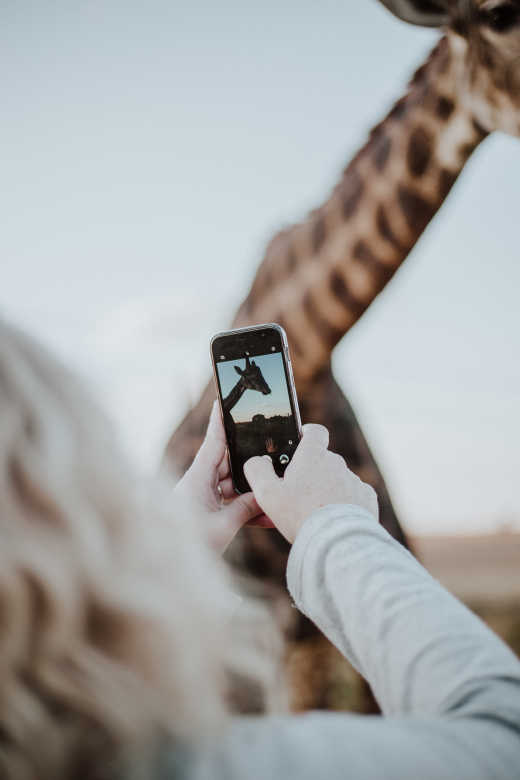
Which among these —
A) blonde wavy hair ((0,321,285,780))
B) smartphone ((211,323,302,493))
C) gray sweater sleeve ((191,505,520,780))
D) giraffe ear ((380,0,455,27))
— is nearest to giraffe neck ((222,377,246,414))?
smartphone ((211,323,302,493))

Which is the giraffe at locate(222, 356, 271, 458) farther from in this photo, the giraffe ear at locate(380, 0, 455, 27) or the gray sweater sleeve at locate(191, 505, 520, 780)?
the giraffe ear at locate(380, 0, 455, 27)

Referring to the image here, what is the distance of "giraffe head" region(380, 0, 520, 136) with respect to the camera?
5.07 feet

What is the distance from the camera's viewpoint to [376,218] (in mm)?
1750

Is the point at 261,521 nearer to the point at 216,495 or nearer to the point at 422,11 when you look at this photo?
the point at 216,495

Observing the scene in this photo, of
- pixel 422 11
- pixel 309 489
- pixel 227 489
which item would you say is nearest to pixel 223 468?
pixel 227 489

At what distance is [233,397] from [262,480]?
0.22 metres

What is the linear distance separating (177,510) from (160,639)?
3.2 inches

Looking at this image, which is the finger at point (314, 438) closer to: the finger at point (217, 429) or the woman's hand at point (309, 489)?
the woman's hand at point (309, 489)

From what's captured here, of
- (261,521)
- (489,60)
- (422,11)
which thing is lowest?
(261,521)

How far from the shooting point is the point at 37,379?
1.28 ft

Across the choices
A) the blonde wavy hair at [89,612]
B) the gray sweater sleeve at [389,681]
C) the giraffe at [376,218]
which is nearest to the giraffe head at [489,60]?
the giraffe at [376,218]

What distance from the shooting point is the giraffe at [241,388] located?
0.87 m

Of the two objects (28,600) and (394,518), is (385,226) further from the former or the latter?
(28,600)

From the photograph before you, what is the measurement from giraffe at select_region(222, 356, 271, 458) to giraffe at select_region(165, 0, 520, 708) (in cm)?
95
